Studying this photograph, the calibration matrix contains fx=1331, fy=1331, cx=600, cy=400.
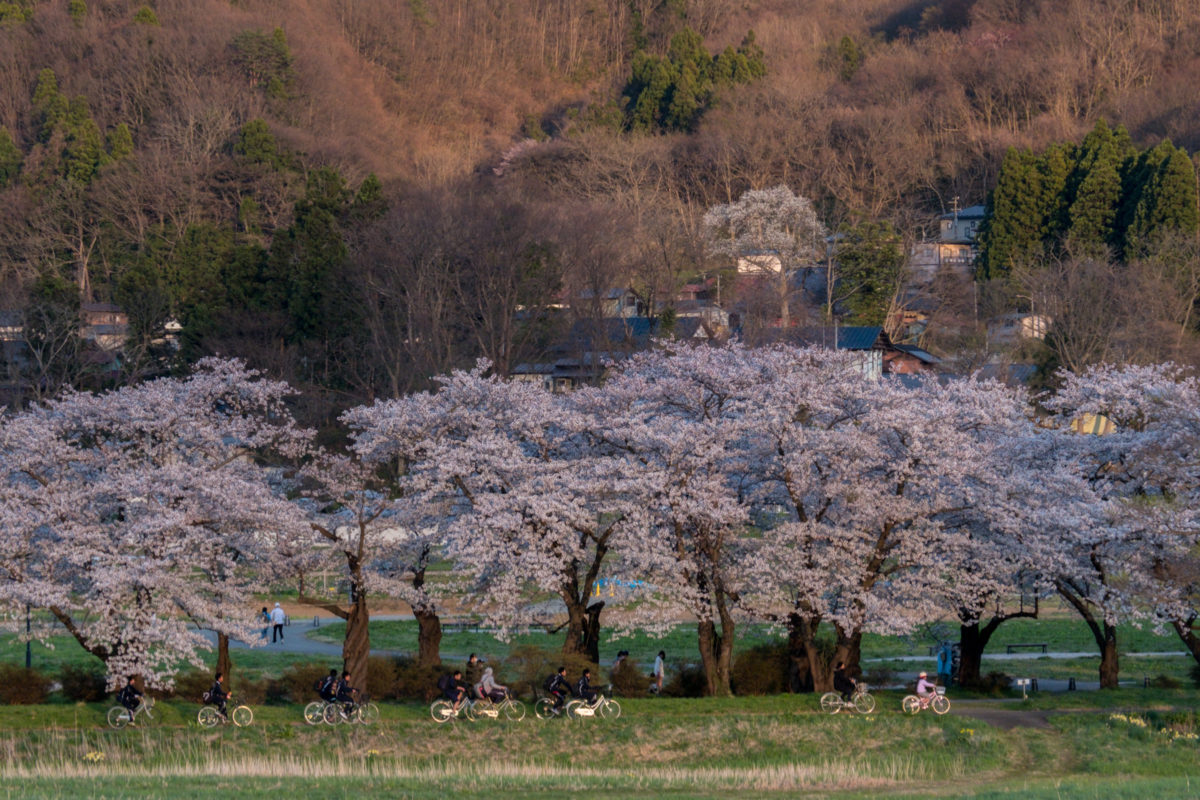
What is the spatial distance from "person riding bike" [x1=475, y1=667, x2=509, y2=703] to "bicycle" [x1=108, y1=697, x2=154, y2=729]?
606 cm

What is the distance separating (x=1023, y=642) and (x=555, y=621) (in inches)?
522

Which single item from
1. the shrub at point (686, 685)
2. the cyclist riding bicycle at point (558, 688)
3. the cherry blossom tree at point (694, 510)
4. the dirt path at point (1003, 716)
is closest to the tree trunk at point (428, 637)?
the cyclist riding bicycle at point (558, 688)

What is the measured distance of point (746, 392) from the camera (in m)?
28.3

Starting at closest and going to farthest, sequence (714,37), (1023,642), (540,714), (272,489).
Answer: (540,714)
(272,489)
(1023,642)
(714,37)

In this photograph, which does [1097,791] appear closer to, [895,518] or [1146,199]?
[895,518]

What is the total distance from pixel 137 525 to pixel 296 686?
15.2 feet

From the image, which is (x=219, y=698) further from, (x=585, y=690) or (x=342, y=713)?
(x=585, y=690)

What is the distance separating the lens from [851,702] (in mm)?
25000

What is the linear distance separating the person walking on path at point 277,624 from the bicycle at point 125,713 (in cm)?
1063

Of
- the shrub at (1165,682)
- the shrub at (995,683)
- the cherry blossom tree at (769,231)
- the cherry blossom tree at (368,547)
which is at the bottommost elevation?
the shrub at (995,683)

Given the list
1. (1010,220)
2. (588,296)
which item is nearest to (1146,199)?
(1010,220)

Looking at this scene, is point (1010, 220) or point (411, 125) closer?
point (1010, 220)

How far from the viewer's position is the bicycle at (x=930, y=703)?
81.1ft

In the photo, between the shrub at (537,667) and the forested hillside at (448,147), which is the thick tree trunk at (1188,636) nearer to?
the shrub at (537,667)
